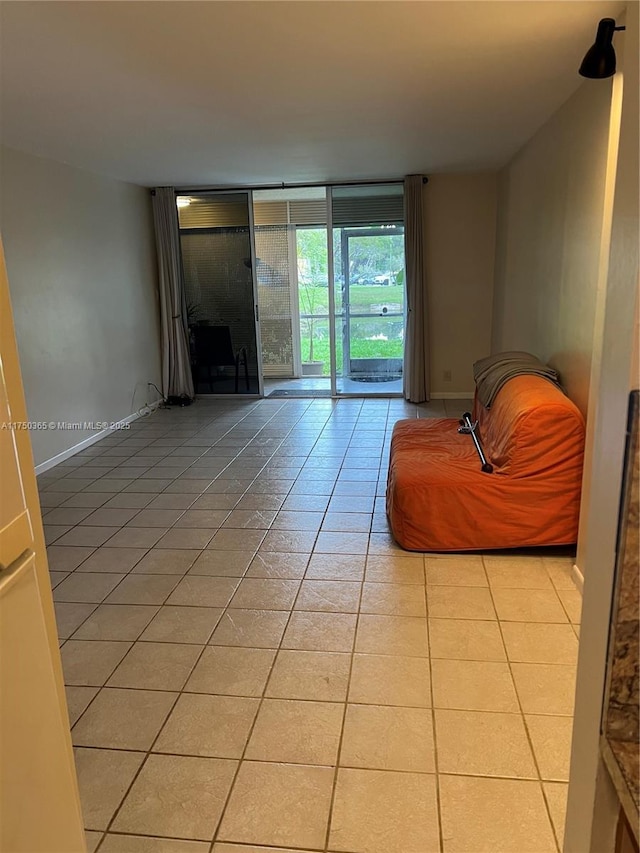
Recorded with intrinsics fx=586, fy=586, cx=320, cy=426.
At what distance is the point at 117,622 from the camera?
2.44 meters

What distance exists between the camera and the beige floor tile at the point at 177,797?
1.52m

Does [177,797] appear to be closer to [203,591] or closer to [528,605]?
[203,591]

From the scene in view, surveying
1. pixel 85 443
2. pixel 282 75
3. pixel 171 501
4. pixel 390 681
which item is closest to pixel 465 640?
pixel 390 681

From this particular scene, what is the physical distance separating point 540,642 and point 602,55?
2.18 metres

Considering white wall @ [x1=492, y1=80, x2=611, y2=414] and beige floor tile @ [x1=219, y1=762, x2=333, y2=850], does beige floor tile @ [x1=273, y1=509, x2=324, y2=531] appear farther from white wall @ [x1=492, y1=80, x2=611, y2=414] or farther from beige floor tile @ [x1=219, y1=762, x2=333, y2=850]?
beige floor tile @ [x1=219, y1=762, x2=333, y2=850]

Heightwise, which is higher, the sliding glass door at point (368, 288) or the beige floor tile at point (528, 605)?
the sliding glass door at point (368, 288)

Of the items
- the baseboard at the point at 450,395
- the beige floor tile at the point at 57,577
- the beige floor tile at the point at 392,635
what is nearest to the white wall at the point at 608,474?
the beige floor tile at the point at 392,635

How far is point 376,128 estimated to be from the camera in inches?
153

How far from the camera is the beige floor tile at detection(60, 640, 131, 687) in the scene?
82.6 inches

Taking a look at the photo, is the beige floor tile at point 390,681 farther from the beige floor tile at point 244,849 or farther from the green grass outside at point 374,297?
the green grass outside at point 374,297

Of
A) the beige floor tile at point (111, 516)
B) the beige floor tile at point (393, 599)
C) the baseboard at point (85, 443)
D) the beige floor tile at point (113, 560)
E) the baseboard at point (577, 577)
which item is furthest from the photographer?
the baseboard at point (85, 443)

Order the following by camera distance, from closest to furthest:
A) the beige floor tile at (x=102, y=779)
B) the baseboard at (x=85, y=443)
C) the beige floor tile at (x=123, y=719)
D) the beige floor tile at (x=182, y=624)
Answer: the beige floor tile at (x=102, y=779) < the beige floor tile at (x=123, y=719) < the beige floor tile at (x=182, y=624) < the baseboard at (x=85, y=443)

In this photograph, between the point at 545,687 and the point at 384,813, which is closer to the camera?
the point at 384,813

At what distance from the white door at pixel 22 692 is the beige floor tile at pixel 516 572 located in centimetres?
→ 202
